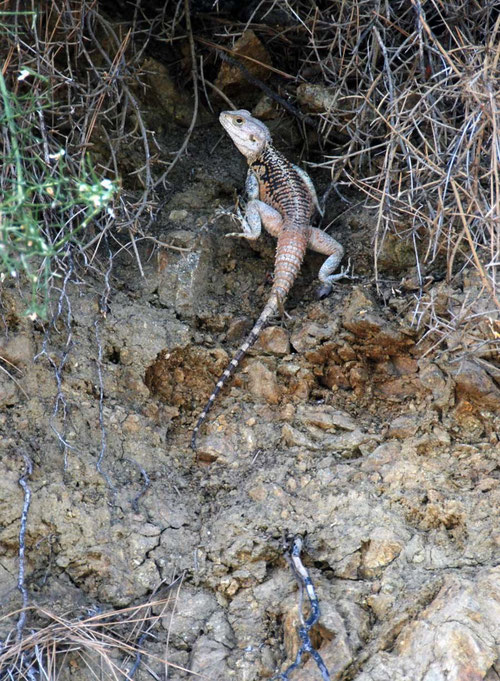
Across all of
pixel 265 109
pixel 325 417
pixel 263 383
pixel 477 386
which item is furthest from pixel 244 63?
pixel 477 386

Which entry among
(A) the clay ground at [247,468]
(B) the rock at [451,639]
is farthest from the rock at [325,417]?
(B) the rock at [451,639]

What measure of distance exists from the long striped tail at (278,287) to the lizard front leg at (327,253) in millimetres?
81

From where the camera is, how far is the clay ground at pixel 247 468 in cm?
285

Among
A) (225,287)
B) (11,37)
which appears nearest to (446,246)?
(225,287)

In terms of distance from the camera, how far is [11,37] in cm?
359

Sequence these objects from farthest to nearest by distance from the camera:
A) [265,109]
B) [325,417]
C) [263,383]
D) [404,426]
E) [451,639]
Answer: [265,109], [263,383], [325,417], [404,426], [451,639]

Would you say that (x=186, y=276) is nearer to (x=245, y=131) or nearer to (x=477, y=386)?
(x=245, y=131)

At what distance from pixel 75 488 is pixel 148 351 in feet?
2.53

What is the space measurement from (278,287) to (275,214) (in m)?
0.52

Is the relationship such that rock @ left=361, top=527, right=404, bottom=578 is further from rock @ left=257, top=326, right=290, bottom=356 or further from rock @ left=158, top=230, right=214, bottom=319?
rock @ left=158, top=230, right=214, bottom=319

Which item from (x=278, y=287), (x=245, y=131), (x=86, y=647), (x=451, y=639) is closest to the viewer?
(x=451, y=639)

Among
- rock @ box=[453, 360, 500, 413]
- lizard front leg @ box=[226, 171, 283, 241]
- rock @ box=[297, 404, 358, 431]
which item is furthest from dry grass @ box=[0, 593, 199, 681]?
lizard front leg @ box=[226, 171, 283, 241]

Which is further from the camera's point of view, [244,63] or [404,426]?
[244,63]

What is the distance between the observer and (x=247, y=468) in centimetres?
346
